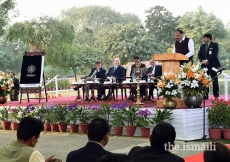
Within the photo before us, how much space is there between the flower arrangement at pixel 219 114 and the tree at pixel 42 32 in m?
19.4

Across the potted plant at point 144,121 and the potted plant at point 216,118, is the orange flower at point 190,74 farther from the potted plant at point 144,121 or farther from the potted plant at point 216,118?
the potted plant at point 144,121

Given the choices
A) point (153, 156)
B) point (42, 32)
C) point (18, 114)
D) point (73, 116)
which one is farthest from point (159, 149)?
point (42, 32)

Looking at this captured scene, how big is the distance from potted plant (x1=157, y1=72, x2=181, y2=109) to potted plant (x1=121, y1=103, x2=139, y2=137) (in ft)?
2.24

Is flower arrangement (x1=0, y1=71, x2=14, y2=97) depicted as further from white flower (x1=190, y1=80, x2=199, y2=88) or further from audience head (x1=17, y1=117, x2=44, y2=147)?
audience head (x1=17, y1=117, x2=44, y2=147)

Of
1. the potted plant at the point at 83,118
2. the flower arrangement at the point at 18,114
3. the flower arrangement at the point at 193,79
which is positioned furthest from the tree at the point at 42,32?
the flower arrangement at the point at 193,79

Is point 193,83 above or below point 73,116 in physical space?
above

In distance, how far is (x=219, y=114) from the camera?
24.6ft

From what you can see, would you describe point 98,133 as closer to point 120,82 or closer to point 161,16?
point 120,82

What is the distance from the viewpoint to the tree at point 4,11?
2275 cm

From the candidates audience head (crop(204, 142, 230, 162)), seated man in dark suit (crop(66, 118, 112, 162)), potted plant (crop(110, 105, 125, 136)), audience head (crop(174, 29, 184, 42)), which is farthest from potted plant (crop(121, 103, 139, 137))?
audience head (crop(204, 142, 230, 162))

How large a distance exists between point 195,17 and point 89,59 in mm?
9018

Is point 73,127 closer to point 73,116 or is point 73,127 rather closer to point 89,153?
point 73,116

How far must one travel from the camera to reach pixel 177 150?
21.9 ft

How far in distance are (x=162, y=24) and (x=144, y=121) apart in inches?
1270
